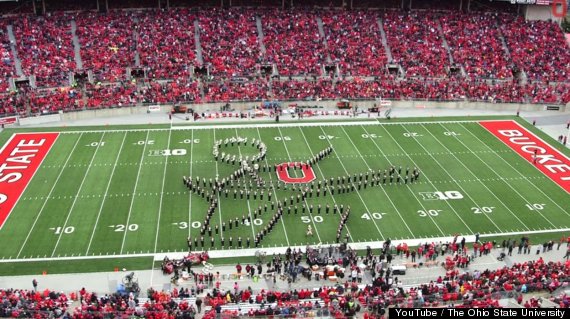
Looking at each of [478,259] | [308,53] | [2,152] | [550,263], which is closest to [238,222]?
[478,259]

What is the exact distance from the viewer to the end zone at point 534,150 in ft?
101

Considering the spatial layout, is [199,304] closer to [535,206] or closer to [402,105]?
[535,206]

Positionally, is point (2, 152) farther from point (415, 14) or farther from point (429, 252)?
point (415, 14)

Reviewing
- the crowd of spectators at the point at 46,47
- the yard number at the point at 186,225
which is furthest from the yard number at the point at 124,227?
the crowd of spectators at the point at 46,47

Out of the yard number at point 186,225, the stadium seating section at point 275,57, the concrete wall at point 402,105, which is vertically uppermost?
the stadium seating section at point 275,57

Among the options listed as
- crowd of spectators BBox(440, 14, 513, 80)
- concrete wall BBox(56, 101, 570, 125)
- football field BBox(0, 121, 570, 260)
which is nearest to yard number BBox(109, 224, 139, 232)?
football field BBox(0, 121, 570, 260)

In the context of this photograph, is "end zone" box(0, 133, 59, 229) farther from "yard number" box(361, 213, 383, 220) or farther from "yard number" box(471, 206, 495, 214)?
"yard number" box(471, 206, 495, 214)

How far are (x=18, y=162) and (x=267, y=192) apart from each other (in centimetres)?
1342

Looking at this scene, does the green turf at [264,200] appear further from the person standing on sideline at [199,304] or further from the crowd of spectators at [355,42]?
the crowd of spectators at [355,42]

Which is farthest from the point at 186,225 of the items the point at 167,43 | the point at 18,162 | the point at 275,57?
the point at 167,43

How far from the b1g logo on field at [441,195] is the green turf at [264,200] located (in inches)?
11.6

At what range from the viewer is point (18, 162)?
3105 centimetres

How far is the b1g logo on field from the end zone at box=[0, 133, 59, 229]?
18636 mm

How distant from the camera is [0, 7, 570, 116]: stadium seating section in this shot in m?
41.5
